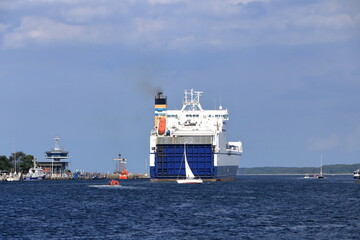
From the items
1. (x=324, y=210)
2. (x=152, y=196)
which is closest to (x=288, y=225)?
(x=324, y=210)

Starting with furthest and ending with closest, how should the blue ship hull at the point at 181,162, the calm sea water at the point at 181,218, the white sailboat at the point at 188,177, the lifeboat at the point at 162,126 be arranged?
the lifeboat at the point at 162,126
the blue ship hull at the point at 181,162
the white sailboat at the point at 188,177
the calm sea water at the point at 181,218

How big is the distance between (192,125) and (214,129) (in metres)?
4.84

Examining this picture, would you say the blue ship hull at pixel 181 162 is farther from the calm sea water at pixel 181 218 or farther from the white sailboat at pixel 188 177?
the calm sea water at pixel 181 218

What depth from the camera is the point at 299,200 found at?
97.2 meters

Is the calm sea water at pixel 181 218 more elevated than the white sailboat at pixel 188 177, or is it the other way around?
the white sailboat at pixel 188 177

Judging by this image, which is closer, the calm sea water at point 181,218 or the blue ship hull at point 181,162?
the calm sea water at point 181,218

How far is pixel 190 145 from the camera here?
461 feet

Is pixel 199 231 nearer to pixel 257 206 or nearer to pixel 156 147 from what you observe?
pixel 257 206

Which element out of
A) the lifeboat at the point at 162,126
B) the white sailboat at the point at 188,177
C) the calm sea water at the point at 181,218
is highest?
the lifeboat at the point at 162,126

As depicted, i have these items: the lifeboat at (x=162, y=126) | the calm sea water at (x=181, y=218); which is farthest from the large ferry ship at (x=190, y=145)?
the calm sea water at (x=181, y=218)

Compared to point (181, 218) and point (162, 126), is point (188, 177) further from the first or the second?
point (181, 218)

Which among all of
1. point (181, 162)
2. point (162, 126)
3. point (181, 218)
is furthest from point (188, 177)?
point (181, 218)

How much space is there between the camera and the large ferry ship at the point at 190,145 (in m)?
141

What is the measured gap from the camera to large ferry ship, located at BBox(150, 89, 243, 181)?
462 feet
